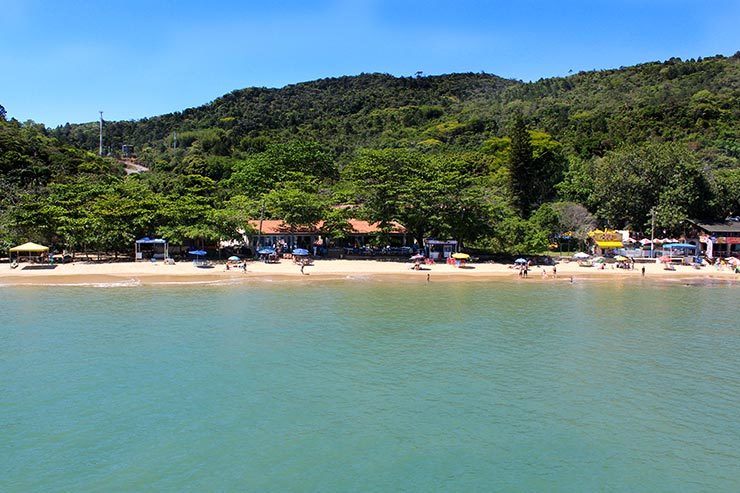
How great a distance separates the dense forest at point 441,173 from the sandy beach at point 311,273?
2.35 meters

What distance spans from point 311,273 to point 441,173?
45.4ft

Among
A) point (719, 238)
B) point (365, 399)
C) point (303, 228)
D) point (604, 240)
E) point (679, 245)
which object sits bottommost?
point (365, 399)

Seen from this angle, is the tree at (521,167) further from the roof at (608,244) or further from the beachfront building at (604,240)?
the roof at (608,244)

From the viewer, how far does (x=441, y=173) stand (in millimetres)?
44625

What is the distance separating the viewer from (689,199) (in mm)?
48000

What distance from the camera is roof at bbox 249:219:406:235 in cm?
4462

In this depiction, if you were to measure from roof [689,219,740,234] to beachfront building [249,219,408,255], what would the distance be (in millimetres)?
24673

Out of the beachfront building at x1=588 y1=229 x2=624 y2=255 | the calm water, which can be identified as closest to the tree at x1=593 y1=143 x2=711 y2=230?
the beachfront building at x1=588 y1=229 x2=624 y2=255

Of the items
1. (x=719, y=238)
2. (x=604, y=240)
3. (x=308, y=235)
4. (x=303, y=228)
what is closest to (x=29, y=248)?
(x=303, y=228)

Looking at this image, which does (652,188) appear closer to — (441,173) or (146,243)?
(441,173)

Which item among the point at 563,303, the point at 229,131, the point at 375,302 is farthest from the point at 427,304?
the point at 229,131

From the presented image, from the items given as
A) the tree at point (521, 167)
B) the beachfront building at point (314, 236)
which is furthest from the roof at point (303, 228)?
the tree at point (521, 167)

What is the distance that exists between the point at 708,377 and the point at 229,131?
104343 millimetres

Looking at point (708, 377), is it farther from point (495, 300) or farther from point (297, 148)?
point (297, 148)
